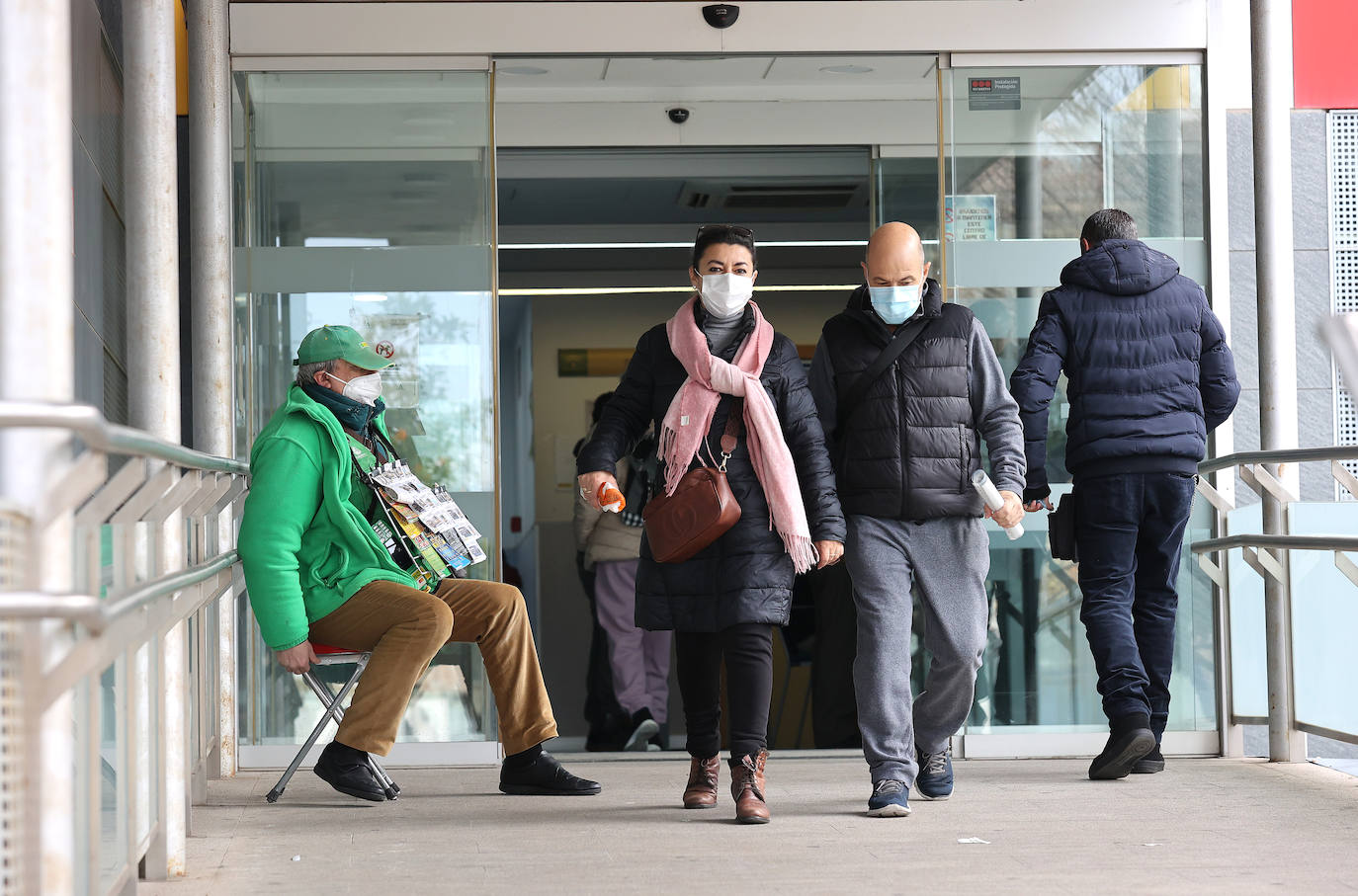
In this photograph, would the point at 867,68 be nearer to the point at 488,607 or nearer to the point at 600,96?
the point at 600,96

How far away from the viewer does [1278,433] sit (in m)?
5.86

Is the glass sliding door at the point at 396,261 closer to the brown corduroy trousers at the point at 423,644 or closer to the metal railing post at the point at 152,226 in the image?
the brown corduroy trousers at the point at 423,644

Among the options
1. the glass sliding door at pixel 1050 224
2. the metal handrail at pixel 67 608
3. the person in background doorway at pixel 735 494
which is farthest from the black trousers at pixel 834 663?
the metal handrail at pixel 67 608

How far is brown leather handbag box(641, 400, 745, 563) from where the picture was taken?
439 cm

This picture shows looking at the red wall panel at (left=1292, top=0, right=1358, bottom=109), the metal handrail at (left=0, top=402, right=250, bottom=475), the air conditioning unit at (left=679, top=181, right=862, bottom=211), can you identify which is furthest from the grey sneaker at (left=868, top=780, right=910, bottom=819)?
the air conditioning unit at (left=679, top=181, right=862, bottom=211)

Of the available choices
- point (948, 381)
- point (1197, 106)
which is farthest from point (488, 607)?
point (1197, 106)

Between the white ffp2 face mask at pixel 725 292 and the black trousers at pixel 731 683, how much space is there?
35.9 inches

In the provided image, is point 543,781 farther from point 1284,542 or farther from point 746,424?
point 1284,542

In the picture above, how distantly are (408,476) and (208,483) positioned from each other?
2.85 feet

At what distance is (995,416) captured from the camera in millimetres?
4680

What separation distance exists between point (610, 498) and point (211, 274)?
207 cm

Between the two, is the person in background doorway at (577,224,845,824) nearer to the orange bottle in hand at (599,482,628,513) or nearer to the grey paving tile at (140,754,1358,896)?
the orange bottle in hand at (599,482,628,513)

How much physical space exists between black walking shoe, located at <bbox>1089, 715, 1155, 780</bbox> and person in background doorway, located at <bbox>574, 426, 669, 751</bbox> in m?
2.51

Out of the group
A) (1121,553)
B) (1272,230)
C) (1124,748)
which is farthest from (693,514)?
(1272,230)
